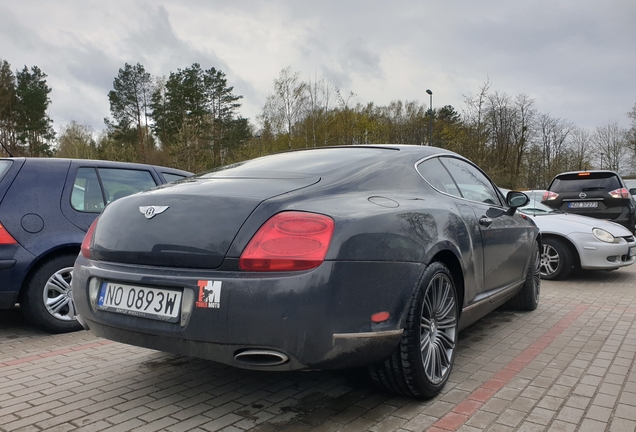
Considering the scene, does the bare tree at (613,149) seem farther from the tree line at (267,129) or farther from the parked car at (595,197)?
the parked car at (595,197)

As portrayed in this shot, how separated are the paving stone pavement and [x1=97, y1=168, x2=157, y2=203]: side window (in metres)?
1.39

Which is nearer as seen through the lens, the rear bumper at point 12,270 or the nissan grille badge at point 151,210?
the nissan grille badge at point 151,210

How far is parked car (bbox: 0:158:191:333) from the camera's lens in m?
4.07

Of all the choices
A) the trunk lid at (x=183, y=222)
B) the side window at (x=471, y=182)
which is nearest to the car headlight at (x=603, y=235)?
the side window at (x=471, y=182)

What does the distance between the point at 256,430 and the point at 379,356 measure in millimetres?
696

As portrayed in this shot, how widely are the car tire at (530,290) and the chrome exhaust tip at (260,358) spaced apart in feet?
11.5

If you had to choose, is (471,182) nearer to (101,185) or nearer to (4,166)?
(101,185)

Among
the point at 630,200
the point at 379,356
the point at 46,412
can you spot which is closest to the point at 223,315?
the point at 379,356

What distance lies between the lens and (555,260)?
7.43 meters

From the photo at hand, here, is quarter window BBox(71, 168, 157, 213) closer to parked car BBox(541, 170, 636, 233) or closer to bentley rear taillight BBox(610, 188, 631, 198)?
parked car BBox(541, 170, 636, 233)

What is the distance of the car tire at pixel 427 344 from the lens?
8.65 feet

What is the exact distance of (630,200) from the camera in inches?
432

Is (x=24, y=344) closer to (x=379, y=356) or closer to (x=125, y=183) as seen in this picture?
(x=125, y=183)

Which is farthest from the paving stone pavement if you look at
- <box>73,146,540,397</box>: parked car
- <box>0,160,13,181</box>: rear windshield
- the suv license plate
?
the suv license plate
